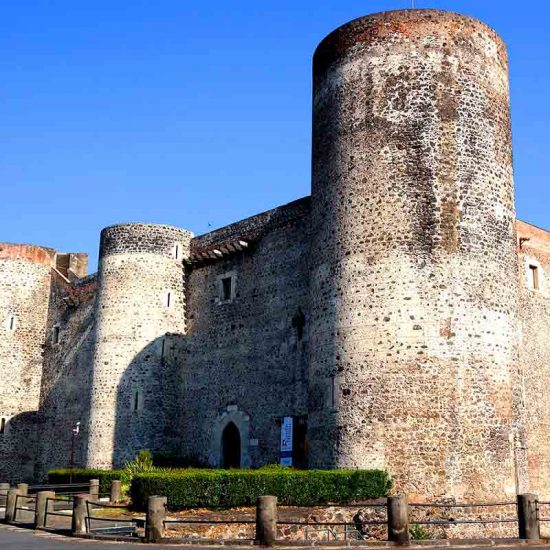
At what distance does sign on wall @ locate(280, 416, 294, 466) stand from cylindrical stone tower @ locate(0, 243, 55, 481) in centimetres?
1764

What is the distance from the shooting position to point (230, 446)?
27609 millimetres

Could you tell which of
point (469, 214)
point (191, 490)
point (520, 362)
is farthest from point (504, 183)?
point (191, 490)

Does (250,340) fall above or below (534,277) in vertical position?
below

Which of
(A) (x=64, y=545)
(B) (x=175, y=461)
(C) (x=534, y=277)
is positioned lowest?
(A) (x=64, y=545)

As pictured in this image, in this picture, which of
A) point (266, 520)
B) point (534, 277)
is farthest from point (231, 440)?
point (266, 520)

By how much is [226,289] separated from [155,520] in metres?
15.0

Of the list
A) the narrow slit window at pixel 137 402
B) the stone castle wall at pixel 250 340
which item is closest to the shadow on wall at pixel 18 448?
the narrow slit window at pixel 137 402

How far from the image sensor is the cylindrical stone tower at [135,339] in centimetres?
2939

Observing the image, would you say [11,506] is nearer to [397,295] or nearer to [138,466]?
[138,466]

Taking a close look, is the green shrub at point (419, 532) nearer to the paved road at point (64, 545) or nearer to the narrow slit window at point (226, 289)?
the paved road at point (64, 545)

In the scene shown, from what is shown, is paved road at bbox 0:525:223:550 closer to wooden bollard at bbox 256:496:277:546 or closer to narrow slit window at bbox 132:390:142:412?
wooden bollard at bbox 256:496:277:546

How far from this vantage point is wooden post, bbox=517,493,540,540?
14.7 meters

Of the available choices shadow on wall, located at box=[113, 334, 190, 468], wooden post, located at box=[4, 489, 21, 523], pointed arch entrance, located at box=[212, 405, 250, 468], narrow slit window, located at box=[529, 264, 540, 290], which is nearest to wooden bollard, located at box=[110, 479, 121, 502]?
wooden post, located at box=[4, 489, 21, 523]

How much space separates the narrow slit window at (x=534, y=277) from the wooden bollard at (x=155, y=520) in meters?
16.4
